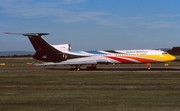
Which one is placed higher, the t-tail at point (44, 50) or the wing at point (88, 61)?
the t-tail at point (44, 50)

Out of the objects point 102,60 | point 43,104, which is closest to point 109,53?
point 102,60

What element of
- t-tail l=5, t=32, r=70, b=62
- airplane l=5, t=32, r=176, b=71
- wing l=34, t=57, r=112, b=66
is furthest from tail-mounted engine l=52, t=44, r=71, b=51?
wing l=34, t=57, r=112, b=66

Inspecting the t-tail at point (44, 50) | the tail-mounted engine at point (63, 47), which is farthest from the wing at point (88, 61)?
the tail-mounted engine at point (63, 47)

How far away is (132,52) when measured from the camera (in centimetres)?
5525

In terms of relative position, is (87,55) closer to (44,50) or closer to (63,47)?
(63,47)

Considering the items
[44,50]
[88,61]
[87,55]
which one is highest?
[44,50]

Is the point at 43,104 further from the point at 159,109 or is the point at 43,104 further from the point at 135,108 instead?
the point at 159,109

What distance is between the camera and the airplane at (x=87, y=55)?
54625mm

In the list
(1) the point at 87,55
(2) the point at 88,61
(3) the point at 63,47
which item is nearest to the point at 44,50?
(3) the point at 63,47

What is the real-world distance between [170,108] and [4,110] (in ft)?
21.5

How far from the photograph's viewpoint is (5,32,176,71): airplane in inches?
2151

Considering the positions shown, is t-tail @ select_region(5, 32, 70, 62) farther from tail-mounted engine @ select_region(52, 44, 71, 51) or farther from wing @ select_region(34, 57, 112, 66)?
wing @ select_region(34, 57, 112, 66)

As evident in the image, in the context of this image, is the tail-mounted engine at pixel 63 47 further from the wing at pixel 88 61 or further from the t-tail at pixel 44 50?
the wing at pixel 88 61

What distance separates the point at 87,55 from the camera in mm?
56656
